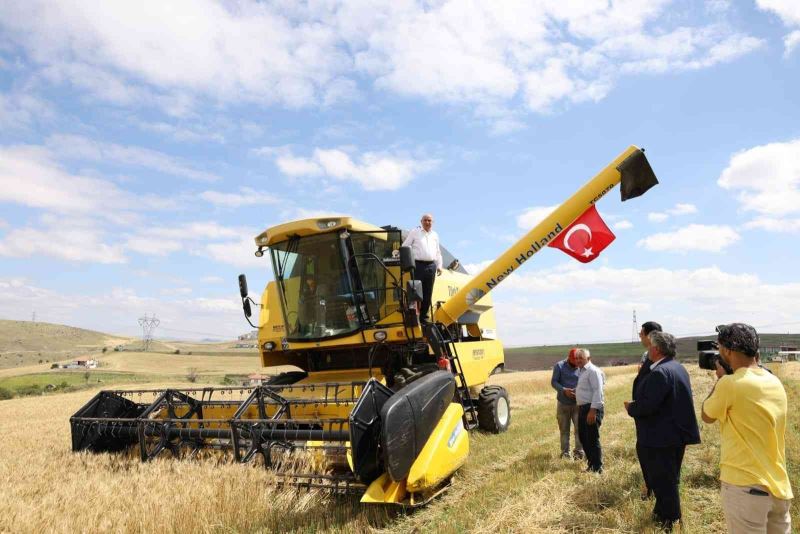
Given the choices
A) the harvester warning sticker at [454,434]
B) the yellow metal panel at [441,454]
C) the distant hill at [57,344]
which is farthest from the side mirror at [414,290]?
the distant hill at [57,344]

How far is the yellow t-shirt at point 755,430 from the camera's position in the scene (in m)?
2.77

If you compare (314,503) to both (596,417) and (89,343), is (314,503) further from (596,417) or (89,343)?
(89,343)

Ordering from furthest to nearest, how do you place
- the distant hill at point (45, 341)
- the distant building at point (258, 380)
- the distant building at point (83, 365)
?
1. the distant hill at point (45, 341)
2. the distant building at point (83, 365)
3. the distant building at point (258, 380)

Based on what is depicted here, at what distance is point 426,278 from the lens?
7207 millimetres

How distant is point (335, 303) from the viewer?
6.98 metres

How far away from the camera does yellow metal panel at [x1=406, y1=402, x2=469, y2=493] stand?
4508 millimetres

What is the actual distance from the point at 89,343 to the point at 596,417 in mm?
108242

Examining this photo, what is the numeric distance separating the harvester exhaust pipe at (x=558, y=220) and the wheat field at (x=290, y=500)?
2272 mm

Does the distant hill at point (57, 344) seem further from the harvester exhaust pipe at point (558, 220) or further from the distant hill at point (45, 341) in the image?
Answer: the harvester exhaust pipe at point (558, 220)

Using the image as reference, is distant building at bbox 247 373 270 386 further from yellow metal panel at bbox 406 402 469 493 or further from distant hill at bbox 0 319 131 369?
distant hill at bbox 0 319 131 369

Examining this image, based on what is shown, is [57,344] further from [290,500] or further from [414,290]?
[290,500]

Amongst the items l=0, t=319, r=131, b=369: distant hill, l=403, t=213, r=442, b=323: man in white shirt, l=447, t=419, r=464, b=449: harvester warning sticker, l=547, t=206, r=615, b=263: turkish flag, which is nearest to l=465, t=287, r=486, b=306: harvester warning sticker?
l=403, t=213, r=442, b=323: man in white shirt

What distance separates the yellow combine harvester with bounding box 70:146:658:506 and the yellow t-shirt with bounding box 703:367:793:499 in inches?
90.5

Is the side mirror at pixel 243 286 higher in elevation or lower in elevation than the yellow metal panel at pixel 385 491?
higher
